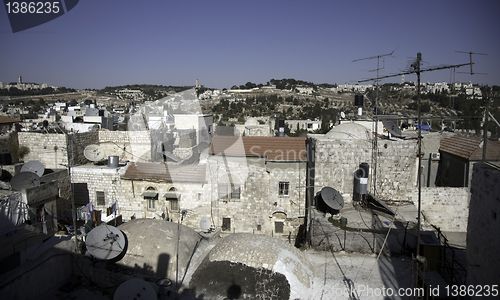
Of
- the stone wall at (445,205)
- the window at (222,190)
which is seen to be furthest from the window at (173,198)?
the stone wall at (445,205)

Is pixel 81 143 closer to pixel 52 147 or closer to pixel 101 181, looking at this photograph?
pixel 52 147

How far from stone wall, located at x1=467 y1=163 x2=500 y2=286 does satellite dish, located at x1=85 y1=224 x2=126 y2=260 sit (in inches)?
410

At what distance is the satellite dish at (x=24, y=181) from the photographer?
16031 mm

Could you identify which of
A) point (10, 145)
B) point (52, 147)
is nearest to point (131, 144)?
point (52, 147)

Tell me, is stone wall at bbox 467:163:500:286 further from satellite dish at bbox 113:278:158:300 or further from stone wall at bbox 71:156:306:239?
stone wall at bbox 71:156:306:239

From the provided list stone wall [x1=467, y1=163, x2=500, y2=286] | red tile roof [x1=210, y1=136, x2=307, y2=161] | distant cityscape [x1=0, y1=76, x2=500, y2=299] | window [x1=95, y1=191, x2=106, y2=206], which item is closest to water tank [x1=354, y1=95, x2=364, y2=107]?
distant cityscape [x1=0, y1=76, x2=500, y2=299]

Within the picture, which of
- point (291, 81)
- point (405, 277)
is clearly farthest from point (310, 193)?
point (291, 81)

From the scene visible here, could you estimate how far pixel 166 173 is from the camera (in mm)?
18688

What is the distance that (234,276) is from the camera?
1153cm

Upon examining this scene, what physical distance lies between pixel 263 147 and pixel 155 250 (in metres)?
7.51

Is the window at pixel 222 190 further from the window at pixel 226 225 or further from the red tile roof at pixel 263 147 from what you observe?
the red tile roof at pixel 263 147

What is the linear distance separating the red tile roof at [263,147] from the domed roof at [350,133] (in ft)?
6.06

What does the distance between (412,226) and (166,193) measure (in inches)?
446

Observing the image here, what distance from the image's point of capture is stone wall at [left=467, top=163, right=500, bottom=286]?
681 centimetres
